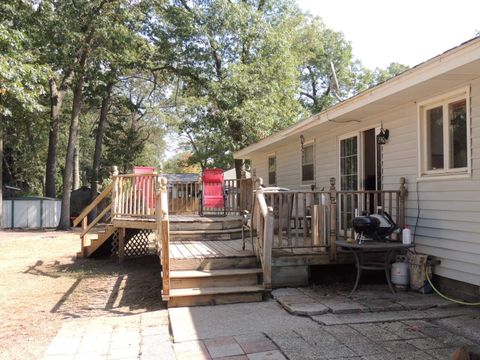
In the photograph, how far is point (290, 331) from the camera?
13.5 ft

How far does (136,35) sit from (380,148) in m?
14.5

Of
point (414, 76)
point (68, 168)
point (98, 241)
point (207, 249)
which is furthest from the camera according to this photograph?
point (68, 168)

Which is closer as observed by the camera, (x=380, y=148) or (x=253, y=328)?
(x=253, y=328)

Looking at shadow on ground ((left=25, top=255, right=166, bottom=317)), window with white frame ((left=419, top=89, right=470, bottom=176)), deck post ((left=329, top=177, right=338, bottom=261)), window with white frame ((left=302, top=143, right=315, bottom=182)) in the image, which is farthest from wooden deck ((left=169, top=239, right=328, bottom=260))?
window with white frame ((left=302, top=143, right=315, bottom=182))

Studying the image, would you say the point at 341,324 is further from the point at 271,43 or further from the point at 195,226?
the point at 271,43

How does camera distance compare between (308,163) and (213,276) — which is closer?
(213,276)

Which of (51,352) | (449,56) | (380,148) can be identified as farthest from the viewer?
(380,148)

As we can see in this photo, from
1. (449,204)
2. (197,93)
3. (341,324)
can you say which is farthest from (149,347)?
(197,93)

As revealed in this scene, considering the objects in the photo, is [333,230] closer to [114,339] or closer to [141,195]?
[114,339]

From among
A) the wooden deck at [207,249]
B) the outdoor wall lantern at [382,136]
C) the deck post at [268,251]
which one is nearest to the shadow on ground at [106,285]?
the wooden deck at [207,249]

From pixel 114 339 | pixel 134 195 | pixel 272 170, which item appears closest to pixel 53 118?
pixel 272 170

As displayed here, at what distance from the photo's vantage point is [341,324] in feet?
14.0

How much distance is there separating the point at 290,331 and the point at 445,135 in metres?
3.13

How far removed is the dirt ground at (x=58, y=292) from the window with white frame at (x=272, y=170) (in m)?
4.81
